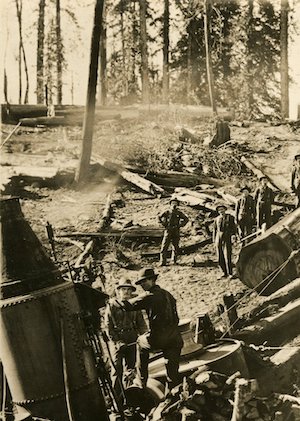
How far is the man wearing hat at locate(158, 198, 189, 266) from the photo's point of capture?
13.4 metres

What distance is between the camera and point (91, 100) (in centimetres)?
1800

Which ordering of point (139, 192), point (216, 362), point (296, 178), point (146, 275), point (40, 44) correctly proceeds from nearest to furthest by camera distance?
1. point (146, 275)
2. point (216, 362)
3. point (296, 178)
4. point (139, 192)
5. point (40, 44)

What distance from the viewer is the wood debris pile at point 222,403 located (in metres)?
4.99

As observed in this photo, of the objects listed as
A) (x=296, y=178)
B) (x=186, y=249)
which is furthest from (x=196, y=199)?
(x=296, y=178)

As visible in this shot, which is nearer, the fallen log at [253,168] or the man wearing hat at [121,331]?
the man wearing hat at [121,331]

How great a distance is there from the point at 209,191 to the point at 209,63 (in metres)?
11.9

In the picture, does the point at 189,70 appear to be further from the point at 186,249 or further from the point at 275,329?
the point at 275,329

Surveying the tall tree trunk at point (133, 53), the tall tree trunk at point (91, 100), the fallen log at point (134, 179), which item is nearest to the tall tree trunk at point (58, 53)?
the tall tree trunk at point (133, 53)

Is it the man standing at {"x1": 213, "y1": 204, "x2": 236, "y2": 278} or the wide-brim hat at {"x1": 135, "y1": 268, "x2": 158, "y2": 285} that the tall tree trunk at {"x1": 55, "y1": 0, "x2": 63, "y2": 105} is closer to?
the man standing at {"x1": 213, "y1": 204, "x2": 236, "y2": 278}

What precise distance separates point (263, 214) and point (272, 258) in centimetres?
312

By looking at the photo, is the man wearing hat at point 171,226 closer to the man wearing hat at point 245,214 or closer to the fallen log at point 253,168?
the man wearing hat at point 245,214

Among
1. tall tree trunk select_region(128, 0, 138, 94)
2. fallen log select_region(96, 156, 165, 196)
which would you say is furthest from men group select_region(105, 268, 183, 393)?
tall tree trunk select_region(128, 0, 138, 94)

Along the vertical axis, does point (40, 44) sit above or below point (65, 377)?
above

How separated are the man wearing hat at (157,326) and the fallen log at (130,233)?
869cm
